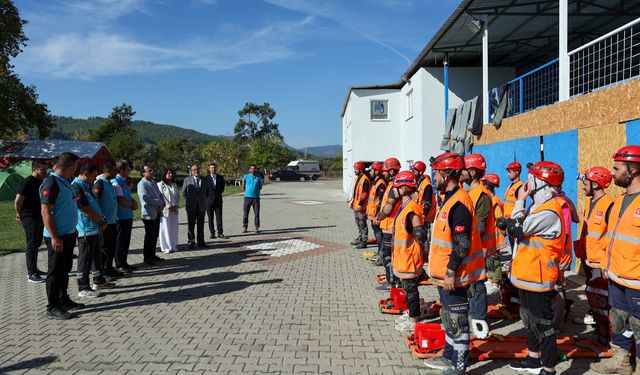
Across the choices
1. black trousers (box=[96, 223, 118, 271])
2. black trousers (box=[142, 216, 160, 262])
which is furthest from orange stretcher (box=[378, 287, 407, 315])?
black trousers (box=[142, 216, 160, 262])

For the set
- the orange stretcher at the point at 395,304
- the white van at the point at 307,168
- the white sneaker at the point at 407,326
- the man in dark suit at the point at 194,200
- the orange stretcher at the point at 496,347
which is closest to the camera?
the orange stretcher at the point at 496,347

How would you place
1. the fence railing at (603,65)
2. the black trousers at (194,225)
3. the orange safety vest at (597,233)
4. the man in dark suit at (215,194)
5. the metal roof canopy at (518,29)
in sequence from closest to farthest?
the orange safety vest at (597,233) → the fence railing at (603,65) → the black trousers at (194,225) → the metal roof canopy at (518,29) → the man in dark suit at (215,194)

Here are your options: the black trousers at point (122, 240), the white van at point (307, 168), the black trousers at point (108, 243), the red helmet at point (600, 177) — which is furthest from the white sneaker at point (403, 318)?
the white van at point (307, 168)

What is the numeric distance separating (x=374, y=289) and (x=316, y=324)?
1.86 meters

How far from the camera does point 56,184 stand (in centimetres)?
567

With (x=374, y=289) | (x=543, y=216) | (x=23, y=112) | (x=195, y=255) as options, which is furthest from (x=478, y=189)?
(x=23, y=112)

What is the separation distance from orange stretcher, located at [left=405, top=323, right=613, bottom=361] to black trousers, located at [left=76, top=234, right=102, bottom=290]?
183 inches

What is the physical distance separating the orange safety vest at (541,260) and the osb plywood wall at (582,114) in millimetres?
3672

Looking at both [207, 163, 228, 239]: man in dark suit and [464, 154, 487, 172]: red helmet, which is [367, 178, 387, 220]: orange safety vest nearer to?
[464, 154, 487, 172]: red helmet

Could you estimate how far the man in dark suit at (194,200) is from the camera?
1083 cm

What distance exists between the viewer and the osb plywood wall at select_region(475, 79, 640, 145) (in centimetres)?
649

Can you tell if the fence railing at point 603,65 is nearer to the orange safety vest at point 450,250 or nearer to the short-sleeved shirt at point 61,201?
the orange safety vest at point 450,250

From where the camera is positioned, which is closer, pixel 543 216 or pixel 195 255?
pixel 543 216

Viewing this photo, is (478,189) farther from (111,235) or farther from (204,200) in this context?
(204,200)
